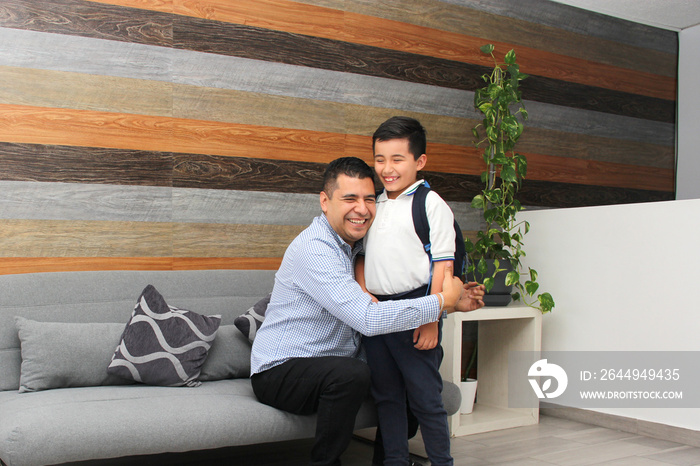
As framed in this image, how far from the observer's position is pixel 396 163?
7.35 ft

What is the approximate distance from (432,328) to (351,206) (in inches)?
19.0

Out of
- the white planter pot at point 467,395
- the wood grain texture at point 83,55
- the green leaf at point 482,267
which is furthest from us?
the white planter pot at point 467,395

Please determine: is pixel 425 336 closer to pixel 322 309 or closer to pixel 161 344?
pixel 322 309

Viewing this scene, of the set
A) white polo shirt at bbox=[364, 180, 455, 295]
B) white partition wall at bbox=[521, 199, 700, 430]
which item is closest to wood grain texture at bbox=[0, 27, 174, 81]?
white polo shirt at bbox=[364, 180, 455, 295]

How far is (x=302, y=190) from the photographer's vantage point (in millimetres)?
3211

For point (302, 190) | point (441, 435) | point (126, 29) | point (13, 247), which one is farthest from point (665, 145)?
point (13, 247)

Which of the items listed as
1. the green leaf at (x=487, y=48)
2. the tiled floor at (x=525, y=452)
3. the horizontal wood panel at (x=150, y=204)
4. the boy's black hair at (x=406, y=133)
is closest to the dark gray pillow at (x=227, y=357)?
the tiled floor at (x=525, y=452)

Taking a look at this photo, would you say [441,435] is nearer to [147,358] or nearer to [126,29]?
[147,358]

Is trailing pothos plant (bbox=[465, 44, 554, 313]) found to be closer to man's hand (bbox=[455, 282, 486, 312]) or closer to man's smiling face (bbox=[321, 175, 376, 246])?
man's hand (bbox=[455, 282, 486, 312])

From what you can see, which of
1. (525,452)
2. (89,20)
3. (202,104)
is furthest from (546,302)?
(89,20)

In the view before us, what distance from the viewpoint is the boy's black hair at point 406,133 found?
2225 mm

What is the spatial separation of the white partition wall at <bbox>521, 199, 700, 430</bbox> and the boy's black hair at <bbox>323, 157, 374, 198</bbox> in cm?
165

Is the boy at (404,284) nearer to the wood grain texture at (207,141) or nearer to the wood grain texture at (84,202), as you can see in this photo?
the wood grain texture at (207,141)

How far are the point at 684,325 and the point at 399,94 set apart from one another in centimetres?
180
